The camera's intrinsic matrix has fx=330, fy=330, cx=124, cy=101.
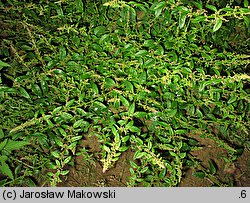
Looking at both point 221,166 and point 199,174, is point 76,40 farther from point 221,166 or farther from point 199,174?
point 221,166

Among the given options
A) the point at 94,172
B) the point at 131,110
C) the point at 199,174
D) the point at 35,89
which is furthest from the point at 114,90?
the point at 199,174

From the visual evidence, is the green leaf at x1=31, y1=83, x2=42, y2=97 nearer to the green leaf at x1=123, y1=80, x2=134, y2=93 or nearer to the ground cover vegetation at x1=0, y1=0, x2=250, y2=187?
the ground cover vegetation at x1=0, y1=0, x2=250, y2=187

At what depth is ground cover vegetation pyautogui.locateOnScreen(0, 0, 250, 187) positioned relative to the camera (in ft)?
7.82

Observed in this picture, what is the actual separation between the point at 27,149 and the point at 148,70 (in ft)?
3.73

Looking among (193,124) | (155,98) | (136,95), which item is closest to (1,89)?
(136,95)

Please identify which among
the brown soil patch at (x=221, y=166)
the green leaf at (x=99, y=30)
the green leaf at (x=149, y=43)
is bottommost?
the brown soil patch at (x=221, y=166)

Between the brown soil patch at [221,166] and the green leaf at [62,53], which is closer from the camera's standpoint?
the green leaf at [62,53]

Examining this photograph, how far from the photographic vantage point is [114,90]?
93.8 inches

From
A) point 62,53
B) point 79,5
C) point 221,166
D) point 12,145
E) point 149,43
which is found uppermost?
point 79,5

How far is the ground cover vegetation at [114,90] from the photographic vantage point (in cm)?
238

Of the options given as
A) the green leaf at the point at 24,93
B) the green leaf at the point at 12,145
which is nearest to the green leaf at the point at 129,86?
the green leaf at the point at 24,93

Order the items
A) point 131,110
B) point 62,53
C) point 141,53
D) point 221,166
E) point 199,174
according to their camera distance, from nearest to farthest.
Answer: point 131,110 < point 141,53 < point 62,53 < point 199,174 < point 221,166

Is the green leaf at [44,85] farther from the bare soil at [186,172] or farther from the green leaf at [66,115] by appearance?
the bare soil at [186,172]

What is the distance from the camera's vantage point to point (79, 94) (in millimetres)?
2461
